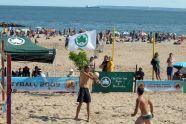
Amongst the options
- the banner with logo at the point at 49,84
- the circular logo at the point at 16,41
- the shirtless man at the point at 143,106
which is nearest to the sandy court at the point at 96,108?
the banner with logo at the point at 49,84

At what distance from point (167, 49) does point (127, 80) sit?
777 inches

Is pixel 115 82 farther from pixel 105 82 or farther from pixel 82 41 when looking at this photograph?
pixel 82 41

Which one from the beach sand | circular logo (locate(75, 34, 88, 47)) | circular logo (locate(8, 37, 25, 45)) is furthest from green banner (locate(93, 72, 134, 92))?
circular logo (locate(8, 37, 25, 45))

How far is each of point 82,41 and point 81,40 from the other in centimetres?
5

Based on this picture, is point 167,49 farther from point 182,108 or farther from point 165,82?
point 182,108

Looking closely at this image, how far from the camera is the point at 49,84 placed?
50.2 feet

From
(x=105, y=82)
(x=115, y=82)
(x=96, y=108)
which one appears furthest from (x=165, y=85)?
(x=96, y=108)

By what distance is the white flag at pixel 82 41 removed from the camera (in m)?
16.5

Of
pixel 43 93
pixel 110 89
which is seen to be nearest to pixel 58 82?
pixel 43 93

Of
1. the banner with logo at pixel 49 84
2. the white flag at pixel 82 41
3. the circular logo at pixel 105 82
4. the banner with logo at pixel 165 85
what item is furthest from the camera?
the white flag at pixel 82 41

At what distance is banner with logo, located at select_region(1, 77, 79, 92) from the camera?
15211 millimetres

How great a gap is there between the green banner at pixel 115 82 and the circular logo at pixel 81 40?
5.65ft

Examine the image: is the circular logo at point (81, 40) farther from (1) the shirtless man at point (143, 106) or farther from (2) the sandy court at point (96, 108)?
(1) the shirtless man at point (143, 106)

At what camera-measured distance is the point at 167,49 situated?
34.8m
